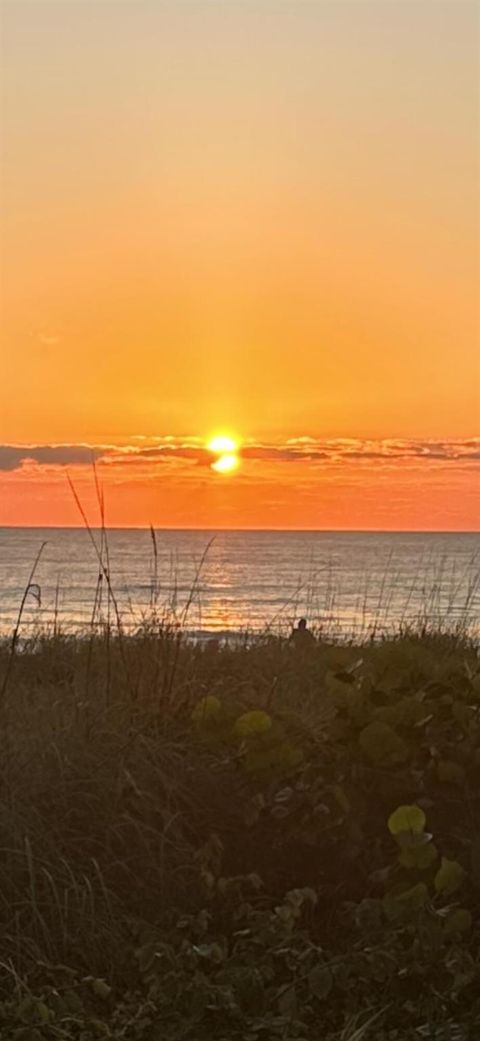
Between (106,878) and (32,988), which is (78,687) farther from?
(32,988)

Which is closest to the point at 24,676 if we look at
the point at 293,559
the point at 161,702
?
the point at 161,702

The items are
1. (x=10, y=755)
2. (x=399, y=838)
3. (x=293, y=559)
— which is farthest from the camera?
(x=293, y=559)

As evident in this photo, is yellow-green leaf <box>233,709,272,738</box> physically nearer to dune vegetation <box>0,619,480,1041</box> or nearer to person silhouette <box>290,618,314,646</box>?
dune vegetation <box>0,619,480,1041</box>

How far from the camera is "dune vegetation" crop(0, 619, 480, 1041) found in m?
4.11

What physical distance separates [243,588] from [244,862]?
111 ft

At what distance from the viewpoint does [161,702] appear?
6074 mm

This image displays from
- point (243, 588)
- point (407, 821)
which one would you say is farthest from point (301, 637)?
point (243, 588)

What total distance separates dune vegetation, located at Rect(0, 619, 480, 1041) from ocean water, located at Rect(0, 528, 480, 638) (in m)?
1.13

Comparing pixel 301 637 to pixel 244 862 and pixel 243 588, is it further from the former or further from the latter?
pixel 243 588

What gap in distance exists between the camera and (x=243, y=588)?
38969 millimetres

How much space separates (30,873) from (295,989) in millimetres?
1071

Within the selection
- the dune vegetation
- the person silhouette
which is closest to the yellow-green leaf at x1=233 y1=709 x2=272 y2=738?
the dune vegetation

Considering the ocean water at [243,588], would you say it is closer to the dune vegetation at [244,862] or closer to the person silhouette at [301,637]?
the person silhouette at [301,637]

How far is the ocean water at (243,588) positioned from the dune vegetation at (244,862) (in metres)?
1.13
